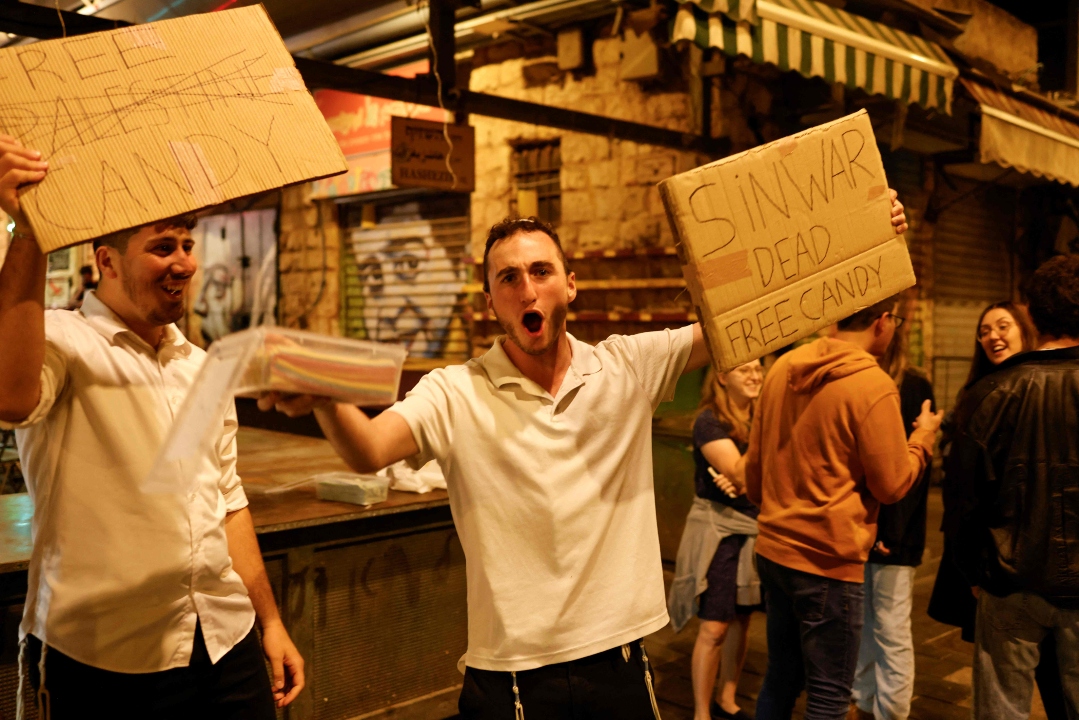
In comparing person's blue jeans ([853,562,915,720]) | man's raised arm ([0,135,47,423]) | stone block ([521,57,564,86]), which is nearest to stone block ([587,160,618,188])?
stone block ([521,57,564,86])

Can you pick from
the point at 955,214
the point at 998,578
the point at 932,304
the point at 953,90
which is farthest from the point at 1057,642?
the point at 955,214

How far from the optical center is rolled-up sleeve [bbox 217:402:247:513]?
7.95 feet

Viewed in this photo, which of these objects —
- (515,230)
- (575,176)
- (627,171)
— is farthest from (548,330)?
(575,176)

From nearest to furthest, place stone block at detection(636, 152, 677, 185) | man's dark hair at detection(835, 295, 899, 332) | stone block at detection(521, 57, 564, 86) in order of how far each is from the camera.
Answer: man's dark hair at detection(835, 295, 899, 332), stone block at detection(636, 152, 677, 185), stone block at detection(521, 57, 564, 86)

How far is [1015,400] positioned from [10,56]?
10.9 ft

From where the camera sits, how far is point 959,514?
338 centimetres

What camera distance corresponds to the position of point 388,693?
4.02 m

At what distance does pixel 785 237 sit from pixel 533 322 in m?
0.70

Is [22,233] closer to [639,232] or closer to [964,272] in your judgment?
[639,232]

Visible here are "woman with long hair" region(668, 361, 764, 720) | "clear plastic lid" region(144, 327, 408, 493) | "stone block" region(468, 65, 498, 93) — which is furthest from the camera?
"stone block" region(468, 65, 498, 93)

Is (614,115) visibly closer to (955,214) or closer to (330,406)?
(955,214)

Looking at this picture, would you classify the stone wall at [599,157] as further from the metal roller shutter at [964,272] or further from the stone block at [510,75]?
the metal roller shutter at [964,272]

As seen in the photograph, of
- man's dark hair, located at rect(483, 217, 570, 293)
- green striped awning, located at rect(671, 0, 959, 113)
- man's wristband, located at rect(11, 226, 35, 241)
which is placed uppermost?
green striped awning, located at rect(671, 0, 959, 113)

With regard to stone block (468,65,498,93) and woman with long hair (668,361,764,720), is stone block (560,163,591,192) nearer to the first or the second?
stone block (468,65,498,93)
